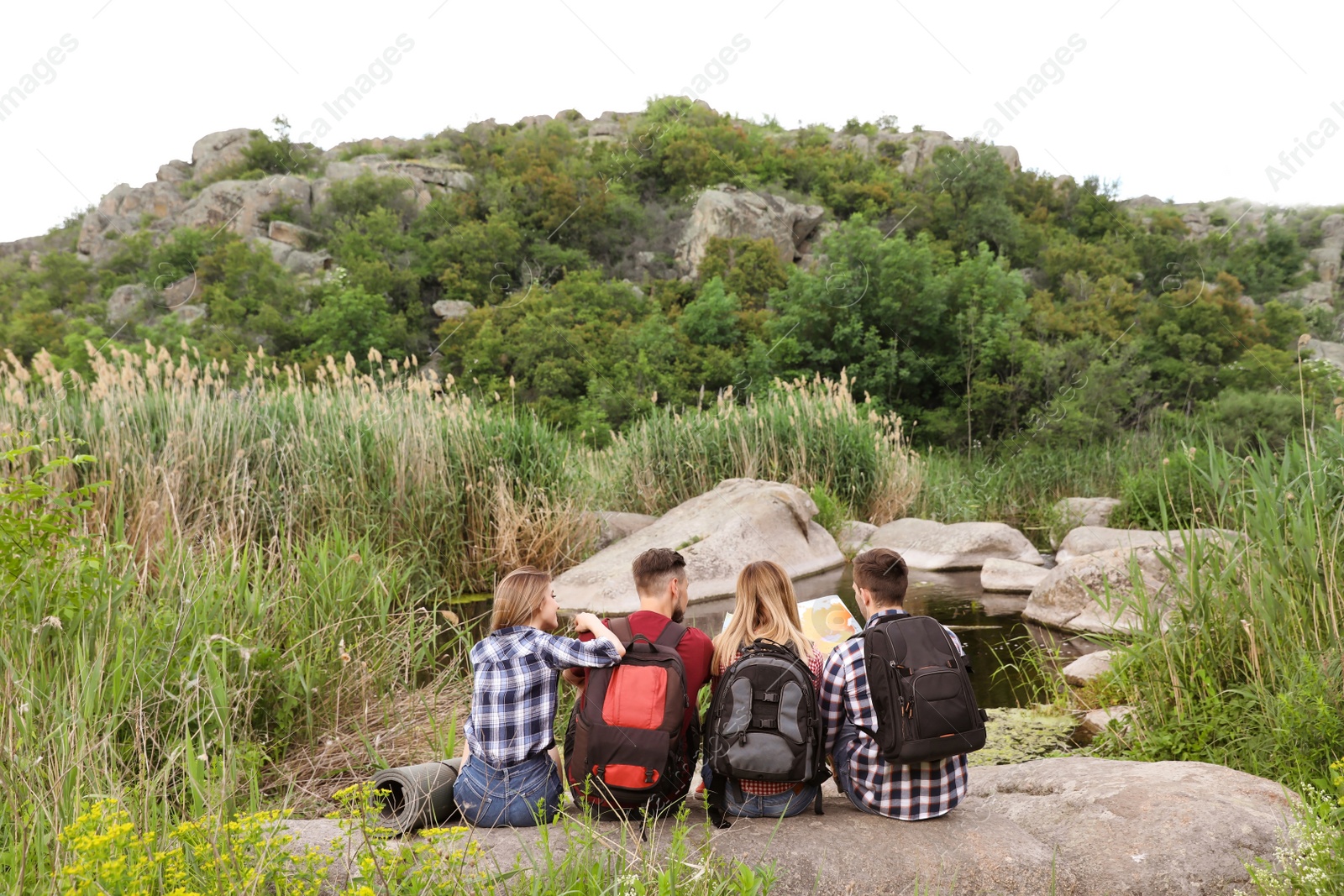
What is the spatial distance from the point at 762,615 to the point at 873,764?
55 cm

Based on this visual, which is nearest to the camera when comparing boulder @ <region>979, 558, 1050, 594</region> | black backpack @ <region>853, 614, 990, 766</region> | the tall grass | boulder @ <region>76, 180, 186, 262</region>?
black backpack @ <region>853, 614, 990, 766</region>

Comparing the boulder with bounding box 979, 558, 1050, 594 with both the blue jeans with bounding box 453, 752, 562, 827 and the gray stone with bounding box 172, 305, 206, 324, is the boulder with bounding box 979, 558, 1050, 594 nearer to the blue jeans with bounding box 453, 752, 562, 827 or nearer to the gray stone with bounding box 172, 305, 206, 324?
the blue jeans with bounding box 453, 752, 562, 827

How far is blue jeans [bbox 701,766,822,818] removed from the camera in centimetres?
273

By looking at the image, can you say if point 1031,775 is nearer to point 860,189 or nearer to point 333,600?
point 333,600

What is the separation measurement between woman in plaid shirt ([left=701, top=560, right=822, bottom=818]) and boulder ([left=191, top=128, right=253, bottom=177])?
61.2 metres

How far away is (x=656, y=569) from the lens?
2.91m

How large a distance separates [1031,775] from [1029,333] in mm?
26828

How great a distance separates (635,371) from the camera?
27172mm

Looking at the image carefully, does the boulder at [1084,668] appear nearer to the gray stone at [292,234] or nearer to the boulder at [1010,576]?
the boulder at [1010,576]

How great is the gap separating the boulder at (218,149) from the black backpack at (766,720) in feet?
201

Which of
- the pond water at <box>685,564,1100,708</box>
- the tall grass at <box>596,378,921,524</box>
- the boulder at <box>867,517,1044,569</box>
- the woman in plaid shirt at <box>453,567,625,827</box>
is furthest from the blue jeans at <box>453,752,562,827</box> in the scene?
the tall grass at <box>596,378,921,524</box>

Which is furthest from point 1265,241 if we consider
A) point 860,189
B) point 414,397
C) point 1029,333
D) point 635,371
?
point 414,397

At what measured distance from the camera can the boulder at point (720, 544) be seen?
7801mm

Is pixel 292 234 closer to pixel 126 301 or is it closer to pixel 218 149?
pixel 126 301
